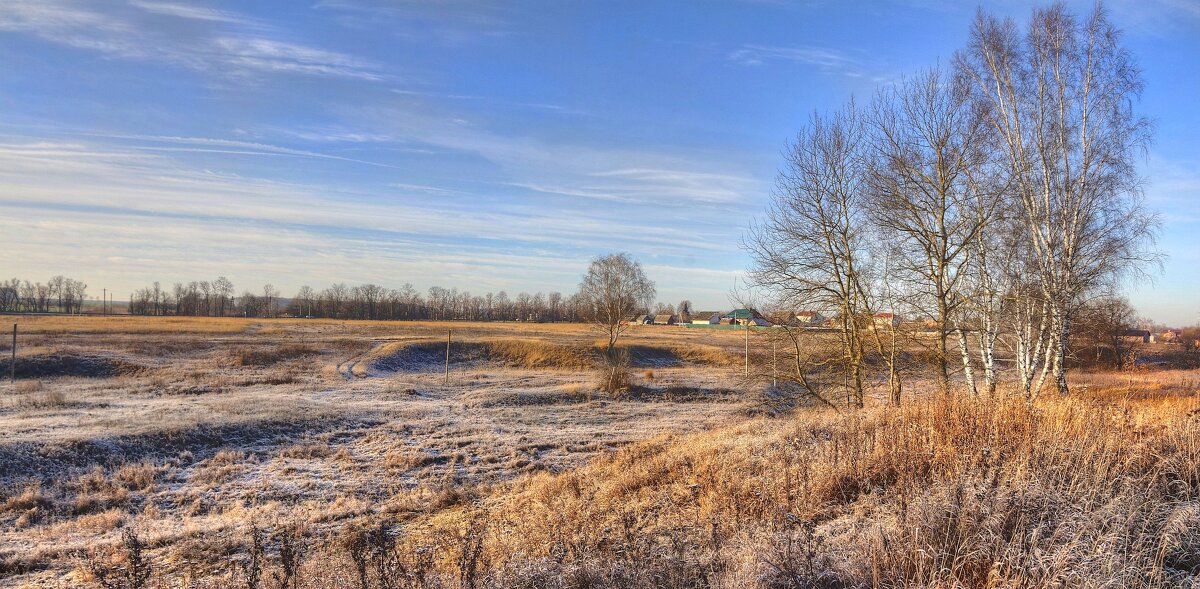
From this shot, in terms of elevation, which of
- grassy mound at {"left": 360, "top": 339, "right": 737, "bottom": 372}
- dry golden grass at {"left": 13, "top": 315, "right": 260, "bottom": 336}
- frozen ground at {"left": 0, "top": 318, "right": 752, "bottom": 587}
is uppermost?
dry golden grass at {"left": 13, "top": 315, "right": 260, "bottom": 336}

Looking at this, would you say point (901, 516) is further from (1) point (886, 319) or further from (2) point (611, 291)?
(2) point (611, 291)

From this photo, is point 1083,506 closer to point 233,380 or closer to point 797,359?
point 797,359

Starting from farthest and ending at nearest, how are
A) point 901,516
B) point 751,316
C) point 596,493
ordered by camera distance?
point 751,316 → point 596,493 → point 901,516

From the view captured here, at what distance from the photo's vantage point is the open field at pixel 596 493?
430 cm

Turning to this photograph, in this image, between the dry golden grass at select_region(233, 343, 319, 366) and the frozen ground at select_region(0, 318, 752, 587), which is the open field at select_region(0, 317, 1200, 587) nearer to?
the frozen ground at select_region(0, 318, 752, 587)

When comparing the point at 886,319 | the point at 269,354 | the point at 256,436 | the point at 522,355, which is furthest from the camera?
the point at 522,355

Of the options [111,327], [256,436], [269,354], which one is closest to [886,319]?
[256,436]

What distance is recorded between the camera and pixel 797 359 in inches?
689

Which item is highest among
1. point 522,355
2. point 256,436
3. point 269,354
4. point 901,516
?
point 901,516

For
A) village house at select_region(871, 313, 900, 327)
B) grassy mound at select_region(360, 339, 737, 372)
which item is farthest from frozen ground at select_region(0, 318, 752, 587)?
village house at select_region(871, 313, 900, 327)

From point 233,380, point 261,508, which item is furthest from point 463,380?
point 261,508

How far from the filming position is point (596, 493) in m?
8.68

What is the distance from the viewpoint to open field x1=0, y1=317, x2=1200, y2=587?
169 inches

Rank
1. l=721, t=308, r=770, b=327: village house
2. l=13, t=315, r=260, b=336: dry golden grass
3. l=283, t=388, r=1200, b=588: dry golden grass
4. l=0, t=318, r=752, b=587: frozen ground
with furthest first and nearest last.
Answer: l=13, t=315, r=260, b=336: dry golden grass
l=721, t=308, r=770, b=327: village house
l=0, t=318, r=752, b=587: frozen ground
l=283, t=388, r=1200, b=588: dry golden grass
